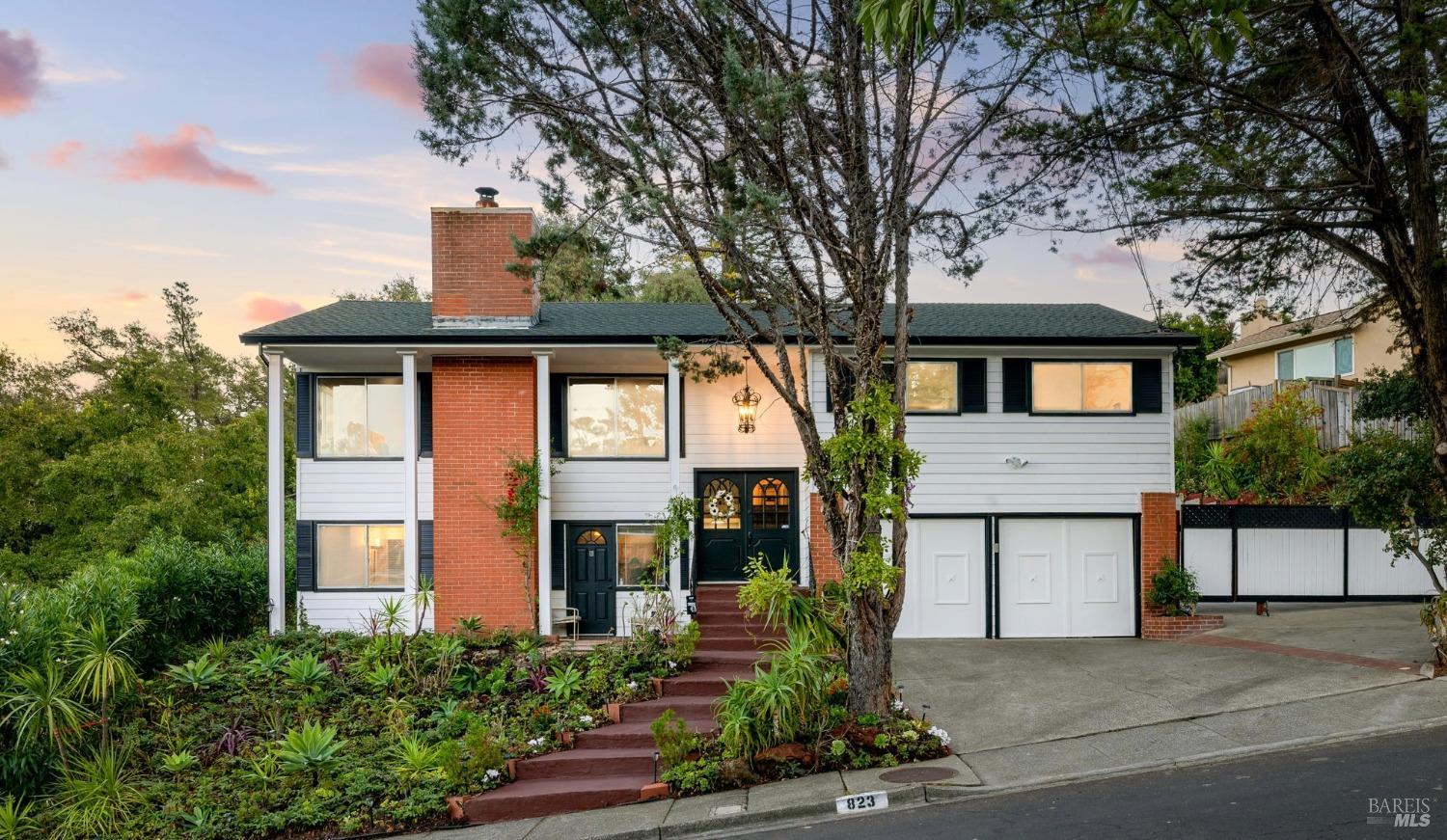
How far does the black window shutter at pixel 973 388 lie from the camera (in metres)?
13.3

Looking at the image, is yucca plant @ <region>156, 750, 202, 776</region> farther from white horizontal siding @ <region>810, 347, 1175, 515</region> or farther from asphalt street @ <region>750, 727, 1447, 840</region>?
white horizontal siding @ <region>810, 347, 1175, 515</region>

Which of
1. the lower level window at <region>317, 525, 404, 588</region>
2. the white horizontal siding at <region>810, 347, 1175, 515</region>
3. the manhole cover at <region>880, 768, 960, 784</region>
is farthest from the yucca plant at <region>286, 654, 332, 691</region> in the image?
the white horizontal siding at <region>810, 347, 1175, 515</region>

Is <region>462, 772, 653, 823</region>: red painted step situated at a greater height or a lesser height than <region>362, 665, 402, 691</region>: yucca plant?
lesser

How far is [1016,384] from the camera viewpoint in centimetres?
1334

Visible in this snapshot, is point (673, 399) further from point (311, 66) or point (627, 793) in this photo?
point (311, 66)

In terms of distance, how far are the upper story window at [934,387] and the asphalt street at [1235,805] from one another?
6.88m

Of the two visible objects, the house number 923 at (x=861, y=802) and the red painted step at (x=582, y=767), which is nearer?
the house number 923 at (x=861, y=802)

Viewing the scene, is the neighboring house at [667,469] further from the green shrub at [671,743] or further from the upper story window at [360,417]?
the green shrub at [671,743]

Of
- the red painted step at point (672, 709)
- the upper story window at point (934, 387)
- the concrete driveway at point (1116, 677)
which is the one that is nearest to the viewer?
the concrete driveway at point (1116, 677)

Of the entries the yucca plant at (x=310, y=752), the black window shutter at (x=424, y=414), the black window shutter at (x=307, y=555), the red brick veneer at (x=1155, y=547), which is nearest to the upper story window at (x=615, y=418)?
the black window shutter at (x=424, y=414)

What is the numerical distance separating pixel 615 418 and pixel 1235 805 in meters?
10.4

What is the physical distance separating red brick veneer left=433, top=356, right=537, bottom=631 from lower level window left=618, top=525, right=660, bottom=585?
1.56 metres

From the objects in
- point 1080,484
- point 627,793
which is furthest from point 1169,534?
point 627,793

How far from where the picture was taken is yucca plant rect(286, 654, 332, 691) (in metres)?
10.9
